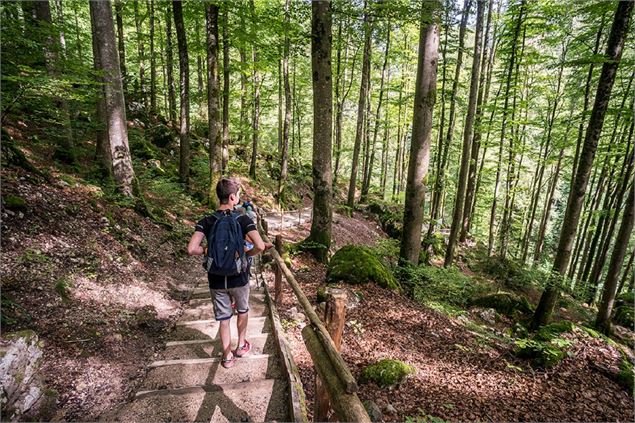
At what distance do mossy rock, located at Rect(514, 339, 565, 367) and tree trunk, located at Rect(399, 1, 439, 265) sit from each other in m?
3.45

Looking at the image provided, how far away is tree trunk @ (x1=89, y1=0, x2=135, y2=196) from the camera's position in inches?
309

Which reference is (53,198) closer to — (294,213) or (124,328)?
(124,328)

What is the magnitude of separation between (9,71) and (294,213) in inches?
582

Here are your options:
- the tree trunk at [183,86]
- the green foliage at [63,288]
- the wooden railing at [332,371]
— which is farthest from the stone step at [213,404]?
the tree trunk at [183,86]

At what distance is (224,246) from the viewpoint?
3771 millimetres

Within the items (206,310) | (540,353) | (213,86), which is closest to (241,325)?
(206,310)

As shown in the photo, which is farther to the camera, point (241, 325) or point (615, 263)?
point (615, 263)

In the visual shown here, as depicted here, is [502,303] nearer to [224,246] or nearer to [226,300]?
[226,300]

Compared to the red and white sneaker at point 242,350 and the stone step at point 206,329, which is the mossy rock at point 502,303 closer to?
the stone step at point 206,329

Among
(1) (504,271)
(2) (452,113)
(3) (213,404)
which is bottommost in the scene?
(1) (504,271)

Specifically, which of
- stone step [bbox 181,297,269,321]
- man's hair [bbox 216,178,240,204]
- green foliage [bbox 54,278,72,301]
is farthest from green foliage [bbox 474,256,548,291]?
green foliage [bbox 54,278,72,301]

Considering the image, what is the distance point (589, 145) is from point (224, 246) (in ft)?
28.1

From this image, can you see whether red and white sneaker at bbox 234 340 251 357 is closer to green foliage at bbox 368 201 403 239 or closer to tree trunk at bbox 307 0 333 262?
tree trunk at bbox 307 0 333 262

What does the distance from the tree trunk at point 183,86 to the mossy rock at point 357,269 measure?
952 cm
